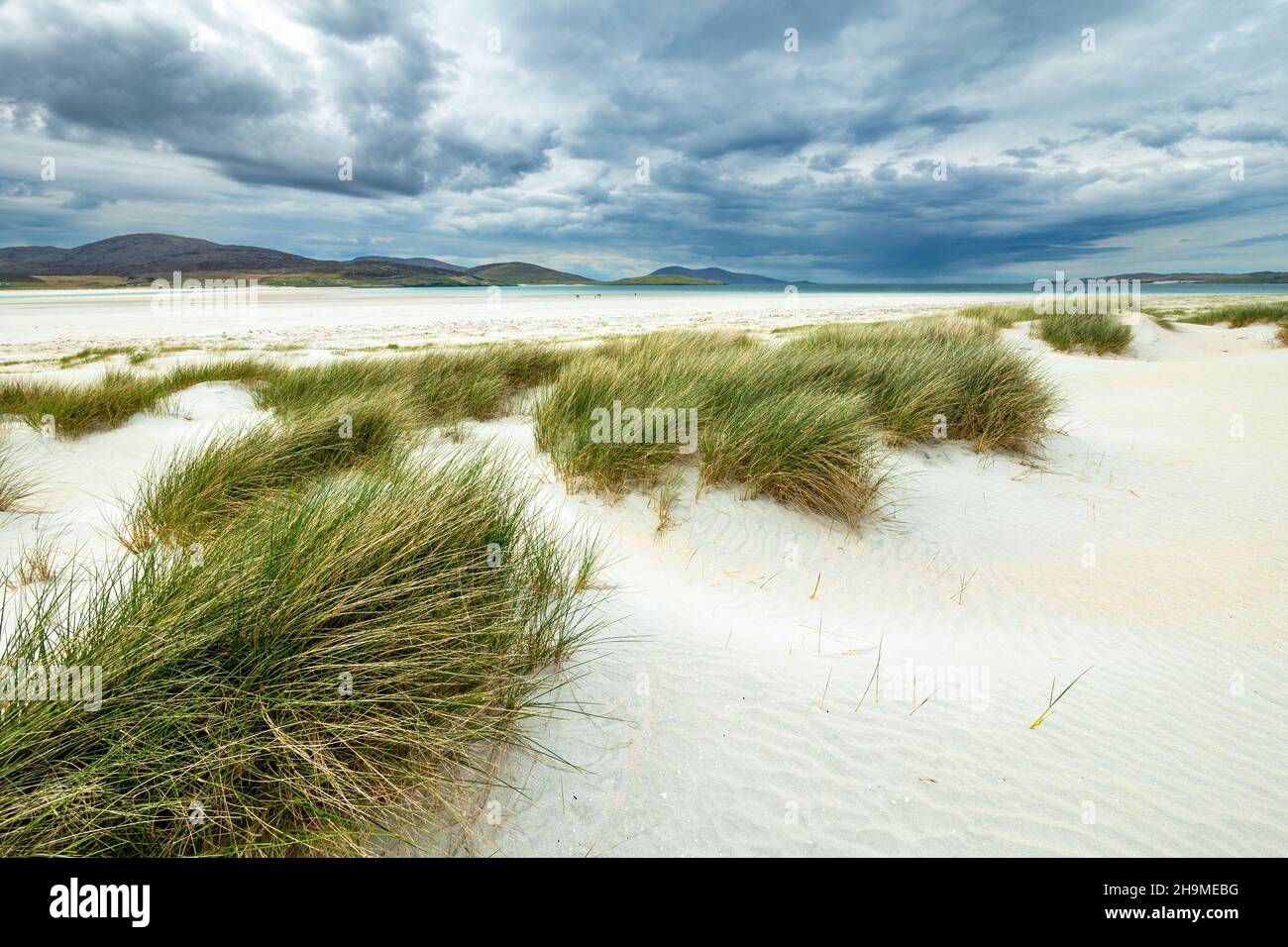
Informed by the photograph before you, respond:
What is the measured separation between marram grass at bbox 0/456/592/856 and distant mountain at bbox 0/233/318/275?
150271 millimetres

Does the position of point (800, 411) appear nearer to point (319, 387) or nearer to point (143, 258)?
point (319, 387)

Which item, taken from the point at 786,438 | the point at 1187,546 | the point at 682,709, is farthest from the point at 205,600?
the point at 1187,546

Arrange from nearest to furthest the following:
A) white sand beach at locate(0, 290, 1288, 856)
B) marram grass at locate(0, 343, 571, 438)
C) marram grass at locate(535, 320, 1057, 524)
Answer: white sand beach at locate(0, 290, 1288, 856), marram grass at locate(535, 320, 1057, 524), marram grass at locate(0, 343, 571, 438)

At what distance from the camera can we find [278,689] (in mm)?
1889

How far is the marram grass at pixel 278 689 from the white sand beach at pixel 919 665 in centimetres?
33

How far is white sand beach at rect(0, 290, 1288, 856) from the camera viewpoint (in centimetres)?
207

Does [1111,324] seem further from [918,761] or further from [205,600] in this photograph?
[205,600]

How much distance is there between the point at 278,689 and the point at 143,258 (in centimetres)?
22187
